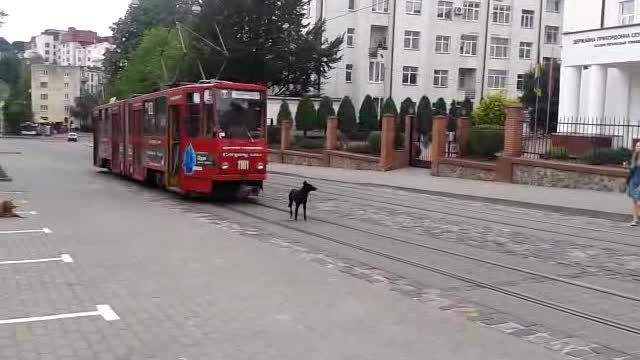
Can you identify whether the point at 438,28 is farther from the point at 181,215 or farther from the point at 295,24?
the point at 181,215

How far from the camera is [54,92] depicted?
137 m

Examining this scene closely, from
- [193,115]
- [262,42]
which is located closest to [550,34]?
[262,42]

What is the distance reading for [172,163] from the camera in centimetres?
1956

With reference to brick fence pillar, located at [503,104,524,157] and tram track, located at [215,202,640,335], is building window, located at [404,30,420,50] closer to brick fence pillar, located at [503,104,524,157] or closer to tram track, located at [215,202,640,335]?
brick fence pillar, located at [503,104,524,157]

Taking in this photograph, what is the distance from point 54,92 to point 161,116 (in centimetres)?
12692

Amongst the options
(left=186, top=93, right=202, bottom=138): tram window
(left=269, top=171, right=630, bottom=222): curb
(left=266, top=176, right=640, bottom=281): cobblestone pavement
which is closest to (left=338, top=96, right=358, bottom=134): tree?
(left=269, top=171, right=630, bottom=222): curb

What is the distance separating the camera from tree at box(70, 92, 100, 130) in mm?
124438

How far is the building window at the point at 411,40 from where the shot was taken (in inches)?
2355

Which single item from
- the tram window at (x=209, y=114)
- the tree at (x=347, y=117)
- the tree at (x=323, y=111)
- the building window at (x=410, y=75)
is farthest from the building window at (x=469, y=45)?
the tram window at (x=209, y=114)

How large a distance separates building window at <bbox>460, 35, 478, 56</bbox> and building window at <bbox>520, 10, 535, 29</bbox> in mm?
5288

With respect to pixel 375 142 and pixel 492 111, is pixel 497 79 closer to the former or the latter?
pixel 492 111

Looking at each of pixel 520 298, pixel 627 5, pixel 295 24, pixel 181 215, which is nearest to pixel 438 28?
pixel 295 24

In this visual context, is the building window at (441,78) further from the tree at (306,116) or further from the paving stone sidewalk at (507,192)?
the paving stone sidewalk at (507,192)

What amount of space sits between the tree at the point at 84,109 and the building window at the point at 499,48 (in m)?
81.5
